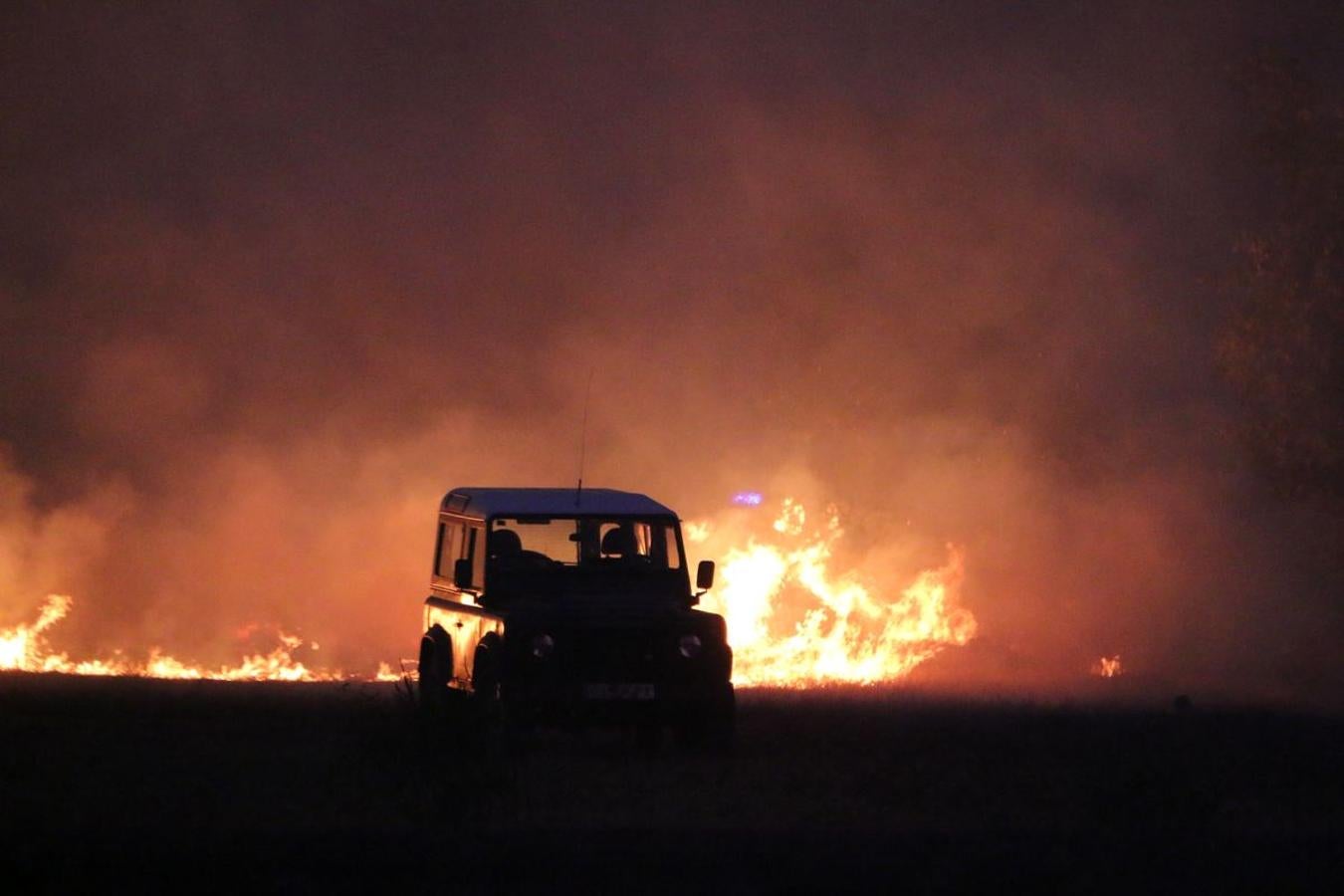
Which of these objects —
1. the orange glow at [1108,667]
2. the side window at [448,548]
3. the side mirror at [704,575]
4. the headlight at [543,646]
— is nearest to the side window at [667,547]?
the side mirror at [704,575]

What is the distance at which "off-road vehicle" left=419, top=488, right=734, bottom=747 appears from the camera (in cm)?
1723

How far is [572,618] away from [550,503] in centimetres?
215

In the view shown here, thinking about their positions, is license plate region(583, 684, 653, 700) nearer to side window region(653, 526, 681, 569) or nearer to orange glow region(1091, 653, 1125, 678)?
side window region(653, 526, 681, 569)

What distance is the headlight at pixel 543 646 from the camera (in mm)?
17203

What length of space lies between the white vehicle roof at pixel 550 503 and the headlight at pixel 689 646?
67.5 inches

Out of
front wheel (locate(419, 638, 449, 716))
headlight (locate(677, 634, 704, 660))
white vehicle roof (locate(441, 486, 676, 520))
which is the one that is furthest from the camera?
white vehicle roof (locate(441, 486, 676, 520))

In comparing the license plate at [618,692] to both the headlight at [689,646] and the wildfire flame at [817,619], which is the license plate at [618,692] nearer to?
the headlight at [689,646]

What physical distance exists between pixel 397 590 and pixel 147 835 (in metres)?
34.9

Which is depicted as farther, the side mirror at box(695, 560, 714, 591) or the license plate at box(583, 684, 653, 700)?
the side mirror at box(695, 560, 714, 591)

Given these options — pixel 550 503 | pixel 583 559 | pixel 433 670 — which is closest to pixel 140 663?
pixel 433 670

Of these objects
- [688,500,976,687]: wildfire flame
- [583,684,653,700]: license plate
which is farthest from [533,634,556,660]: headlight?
[688,500,976,687]: wildfire flame

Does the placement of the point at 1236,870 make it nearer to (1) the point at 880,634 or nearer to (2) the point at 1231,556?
(1) the point at 880,634

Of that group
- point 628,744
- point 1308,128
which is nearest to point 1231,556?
point 1308,128

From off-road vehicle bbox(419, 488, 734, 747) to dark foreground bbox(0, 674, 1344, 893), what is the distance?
0.49m
